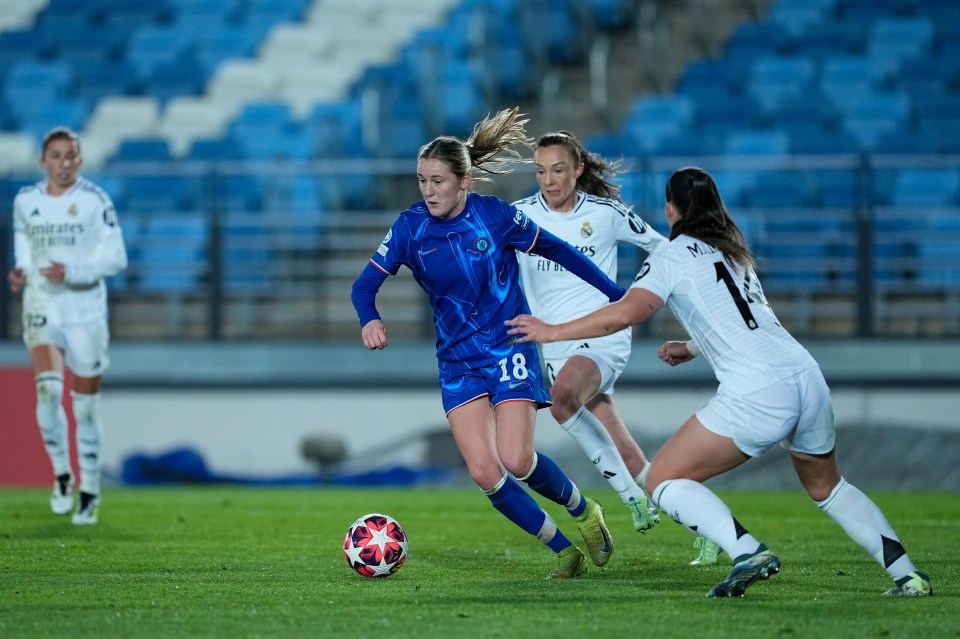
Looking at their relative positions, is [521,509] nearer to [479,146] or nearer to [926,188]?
[479,146]

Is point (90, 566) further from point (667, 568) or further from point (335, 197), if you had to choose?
point (335, 197)

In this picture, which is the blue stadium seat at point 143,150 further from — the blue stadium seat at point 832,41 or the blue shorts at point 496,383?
the blue shorts at point 496,383

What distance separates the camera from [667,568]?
6867 mm

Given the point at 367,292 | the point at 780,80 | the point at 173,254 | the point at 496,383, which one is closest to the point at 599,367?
the point at 496,383

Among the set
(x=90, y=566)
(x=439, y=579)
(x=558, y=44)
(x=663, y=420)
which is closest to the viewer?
(x=439, y=579)

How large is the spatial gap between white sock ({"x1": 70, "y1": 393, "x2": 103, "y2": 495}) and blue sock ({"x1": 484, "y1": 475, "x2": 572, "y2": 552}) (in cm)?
372

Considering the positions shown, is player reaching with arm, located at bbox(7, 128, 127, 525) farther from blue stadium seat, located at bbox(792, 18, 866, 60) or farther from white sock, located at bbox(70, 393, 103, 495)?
blue stadium seat, located at bbox(792, 18, 866, 60)

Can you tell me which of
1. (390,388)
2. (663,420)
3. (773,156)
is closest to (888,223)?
(773,156)

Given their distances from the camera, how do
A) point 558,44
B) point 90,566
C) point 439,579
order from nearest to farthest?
1. point 439,579
2. point 90,566
3. point 558,44

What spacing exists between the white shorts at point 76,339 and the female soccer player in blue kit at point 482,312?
341 centimetres

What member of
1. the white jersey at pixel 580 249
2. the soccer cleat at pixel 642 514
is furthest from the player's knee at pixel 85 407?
the soccer cleat at pixel 642 514

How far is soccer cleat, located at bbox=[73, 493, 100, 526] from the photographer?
29.6 ft

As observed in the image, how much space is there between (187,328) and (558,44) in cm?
630

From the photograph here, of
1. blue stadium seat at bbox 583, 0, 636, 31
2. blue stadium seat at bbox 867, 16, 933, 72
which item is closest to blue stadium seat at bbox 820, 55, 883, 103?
blue stadium seat at bbox 867, 16, 933, 72
